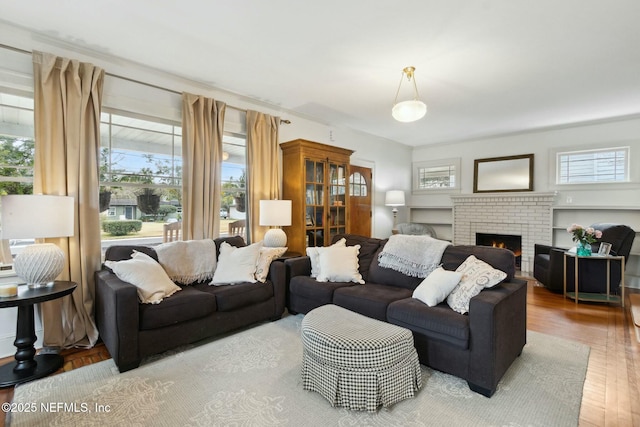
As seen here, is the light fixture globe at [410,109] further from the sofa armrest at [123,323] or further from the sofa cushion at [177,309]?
the sofa armrest at [123,323]

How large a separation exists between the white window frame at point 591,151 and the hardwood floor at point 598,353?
6.66ft

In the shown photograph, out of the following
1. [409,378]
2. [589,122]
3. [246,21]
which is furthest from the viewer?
[589,122]

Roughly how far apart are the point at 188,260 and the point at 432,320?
7.20 ft

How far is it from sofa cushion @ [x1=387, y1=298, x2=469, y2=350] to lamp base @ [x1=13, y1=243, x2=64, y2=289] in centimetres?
249

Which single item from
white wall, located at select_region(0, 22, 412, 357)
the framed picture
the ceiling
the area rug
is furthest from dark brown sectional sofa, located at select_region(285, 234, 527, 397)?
the framed picture

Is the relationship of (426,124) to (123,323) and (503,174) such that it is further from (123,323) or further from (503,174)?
(123,323)

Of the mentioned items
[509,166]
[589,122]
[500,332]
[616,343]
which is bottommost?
[616,343]

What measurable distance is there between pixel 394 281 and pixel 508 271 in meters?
0.94

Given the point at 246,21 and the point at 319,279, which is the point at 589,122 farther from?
the point at 246,21

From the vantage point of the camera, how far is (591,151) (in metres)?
4.96

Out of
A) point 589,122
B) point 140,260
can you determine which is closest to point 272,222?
point 140,260

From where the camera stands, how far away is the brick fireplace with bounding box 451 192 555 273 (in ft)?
17.3

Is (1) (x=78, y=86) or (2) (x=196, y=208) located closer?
(1) (x=78, y=86)

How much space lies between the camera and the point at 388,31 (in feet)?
7.98
